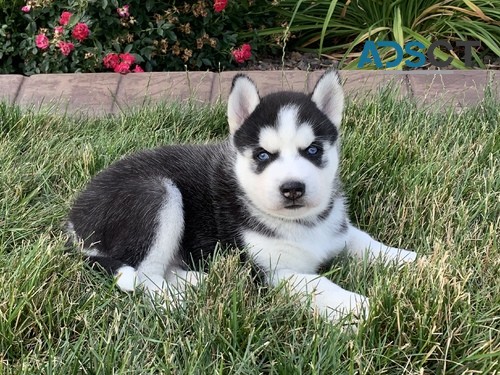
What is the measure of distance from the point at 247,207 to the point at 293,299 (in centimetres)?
59

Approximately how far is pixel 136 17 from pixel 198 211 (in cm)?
303

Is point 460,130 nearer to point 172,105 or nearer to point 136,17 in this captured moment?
point 172,105

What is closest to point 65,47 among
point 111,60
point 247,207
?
point 111,60

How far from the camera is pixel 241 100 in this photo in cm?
309

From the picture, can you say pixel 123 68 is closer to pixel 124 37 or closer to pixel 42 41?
pixel 124 37

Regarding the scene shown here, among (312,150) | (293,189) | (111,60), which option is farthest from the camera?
(111,60)

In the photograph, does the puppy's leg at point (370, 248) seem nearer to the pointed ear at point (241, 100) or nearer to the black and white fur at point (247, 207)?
the black and white fur at point (247, 207)

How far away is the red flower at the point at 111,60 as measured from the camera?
5.54 metres

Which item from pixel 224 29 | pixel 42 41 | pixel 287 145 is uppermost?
pixel 287 145

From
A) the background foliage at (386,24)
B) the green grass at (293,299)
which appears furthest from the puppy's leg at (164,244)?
the background foliage at (386,24)

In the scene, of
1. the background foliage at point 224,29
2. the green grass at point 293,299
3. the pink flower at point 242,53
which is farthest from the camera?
the pink flower at point 242,53

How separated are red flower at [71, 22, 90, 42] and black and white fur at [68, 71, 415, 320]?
2.37m

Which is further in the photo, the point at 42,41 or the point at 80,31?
the point at 42,41

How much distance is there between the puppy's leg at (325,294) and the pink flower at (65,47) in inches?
129
